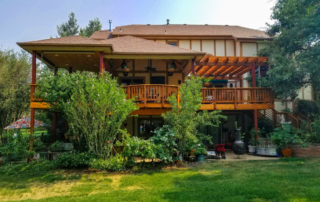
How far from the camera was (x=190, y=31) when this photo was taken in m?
16.9

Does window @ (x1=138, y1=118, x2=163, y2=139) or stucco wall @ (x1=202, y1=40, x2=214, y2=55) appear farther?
stucco wall @ (x1=202, y1=40, x2=214, y2=55)

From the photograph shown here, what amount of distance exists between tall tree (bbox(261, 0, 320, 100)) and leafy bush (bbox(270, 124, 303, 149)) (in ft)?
6.48

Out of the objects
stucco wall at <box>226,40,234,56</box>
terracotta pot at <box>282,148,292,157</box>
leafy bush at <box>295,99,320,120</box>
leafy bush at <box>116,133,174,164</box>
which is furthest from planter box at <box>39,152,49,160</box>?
leafy bush at <box>295,99,320,120</box>

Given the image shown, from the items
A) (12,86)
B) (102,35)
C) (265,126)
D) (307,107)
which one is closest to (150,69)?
(102,35)

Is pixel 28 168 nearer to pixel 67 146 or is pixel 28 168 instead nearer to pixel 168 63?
pixel 67 146

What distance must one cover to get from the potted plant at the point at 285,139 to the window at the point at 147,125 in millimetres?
5968

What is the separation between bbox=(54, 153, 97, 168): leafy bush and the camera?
24.9 feet

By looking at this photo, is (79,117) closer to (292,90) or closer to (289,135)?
(289,135)

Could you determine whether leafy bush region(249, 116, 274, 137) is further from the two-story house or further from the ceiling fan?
the ceiling fan

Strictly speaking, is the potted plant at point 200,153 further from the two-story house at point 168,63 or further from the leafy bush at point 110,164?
the leafy bush at point 110,164

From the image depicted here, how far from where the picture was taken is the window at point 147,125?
13258 millimetres

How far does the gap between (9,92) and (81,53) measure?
713 cm

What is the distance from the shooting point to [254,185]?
Result: 5.53 meters

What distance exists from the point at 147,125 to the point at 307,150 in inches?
304
